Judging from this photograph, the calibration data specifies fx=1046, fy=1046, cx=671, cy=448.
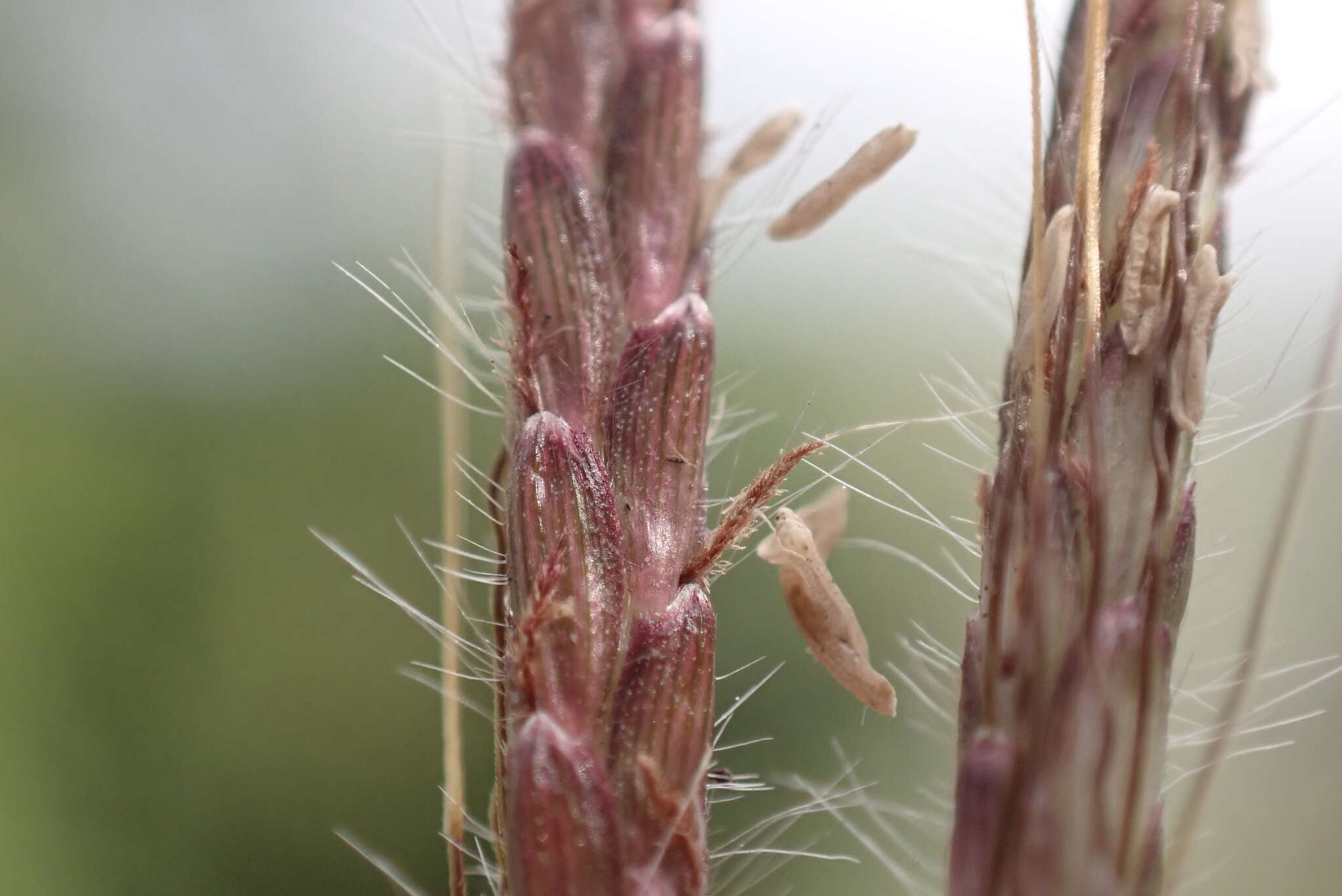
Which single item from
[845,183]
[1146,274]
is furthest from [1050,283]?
[845,183]

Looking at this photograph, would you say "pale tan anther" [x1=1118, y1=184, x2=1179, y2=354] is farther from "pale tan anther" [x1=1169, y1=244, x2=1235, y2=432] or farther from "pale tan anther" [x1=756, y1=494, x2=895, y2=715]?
"pale tan anther" [x1=756, y1=494, x2=895, y2=715]

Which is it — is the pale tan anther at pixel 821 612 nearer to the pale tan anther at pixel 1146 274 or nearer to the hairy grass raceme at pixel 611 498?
the hairy grass raceme at pixel 611 498

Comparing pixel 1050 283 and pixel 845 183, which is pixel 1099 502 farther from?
pixel 845 183

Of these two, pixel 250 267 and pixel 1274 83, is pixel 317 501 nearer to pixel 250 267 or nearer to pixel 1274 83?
pixel 250 267

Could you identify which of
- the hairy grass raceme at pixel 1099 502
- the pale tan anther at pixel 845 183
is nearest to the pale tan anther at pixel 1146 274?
the hairy grass raceme at pixel 1099 502

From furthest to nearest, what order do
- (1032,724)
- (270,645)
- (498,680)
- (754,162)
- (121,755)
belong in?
1. (270,645)
2. (121,755)
3. (754,162)
4. (498,680)
5. (1032,724)

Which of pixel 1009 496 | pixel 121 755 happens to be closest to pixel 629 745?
pixel 1009 496
